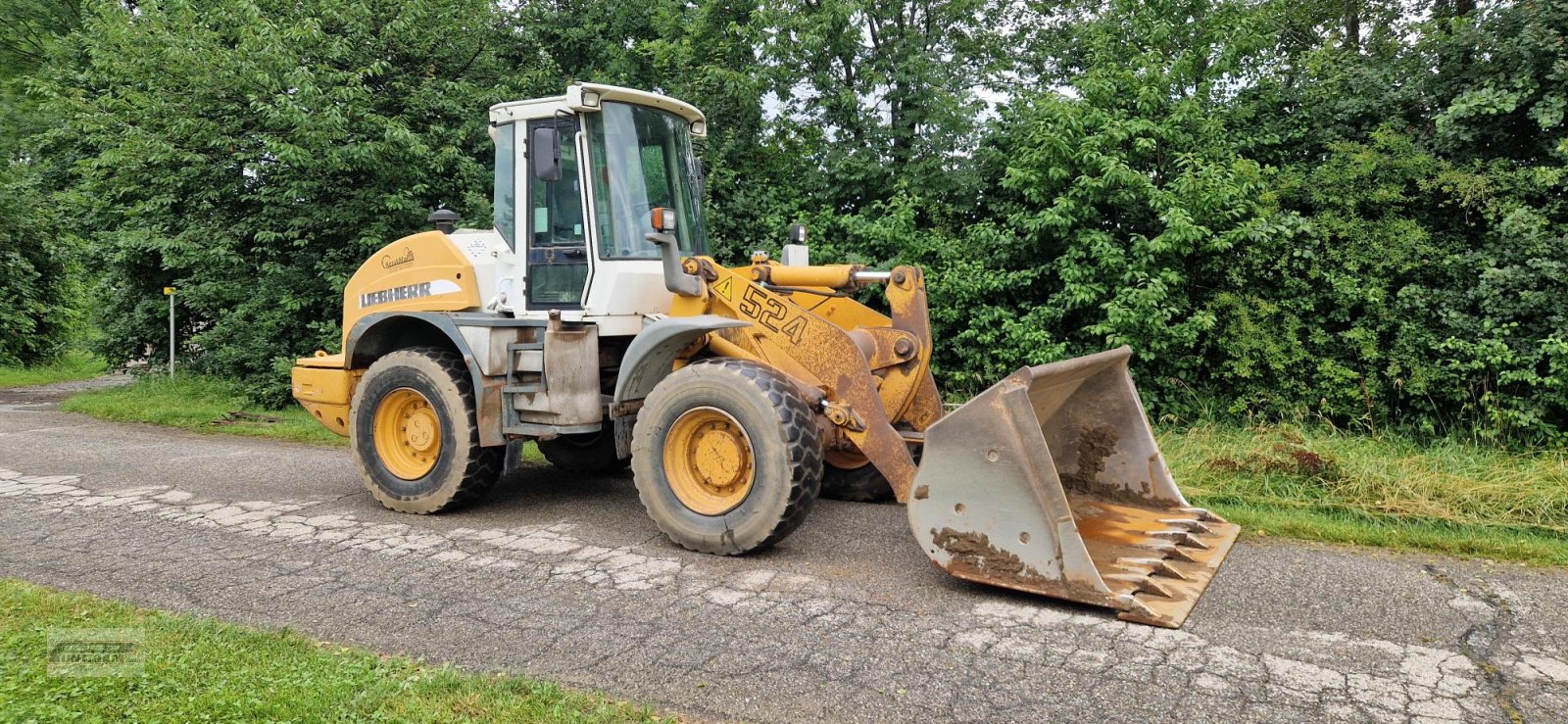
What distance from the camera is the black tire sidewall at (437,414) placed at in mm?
6254

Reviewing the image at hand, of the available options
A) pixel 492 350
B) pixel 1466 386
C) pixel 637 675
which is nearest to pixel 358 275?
pixel 492 350

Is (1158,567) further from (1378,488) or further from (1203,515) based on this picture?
(1378,488)

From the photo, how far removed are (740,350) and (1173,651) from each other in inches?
115

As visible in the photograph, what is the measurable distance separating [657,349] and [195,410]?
9.24m

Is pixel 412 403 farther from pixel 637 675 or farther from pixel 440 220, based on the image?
pixel 637 675

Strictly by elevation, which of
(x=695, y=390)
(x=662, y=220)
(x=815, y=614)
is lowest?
(x=815, y=614)

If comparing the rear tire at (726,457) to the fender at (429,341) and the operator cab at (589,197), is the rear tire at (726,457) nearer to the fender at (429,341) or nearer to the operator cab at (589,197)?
the operator cab at (589,197)

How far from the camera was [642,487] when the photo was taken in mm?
5449

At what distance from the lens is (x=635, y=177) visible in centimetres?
616

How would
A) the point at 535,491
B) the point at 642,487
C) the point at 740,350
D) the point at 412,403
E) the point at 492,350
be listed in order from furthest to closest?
1. the point at 535,491
2. the point at 412,403
3. the point at 492,350
4. the point at 740,350
5. the point at 642,487

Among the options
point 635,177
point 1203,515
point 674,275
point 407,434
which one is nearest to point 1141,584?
point 1203,515

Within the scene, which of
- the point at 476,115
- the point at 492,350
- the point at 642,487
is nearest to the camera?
the point at 642,487

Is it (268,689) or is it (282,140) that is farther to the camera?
(282,140)

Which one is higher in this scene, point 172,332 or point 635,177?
point 635,177
